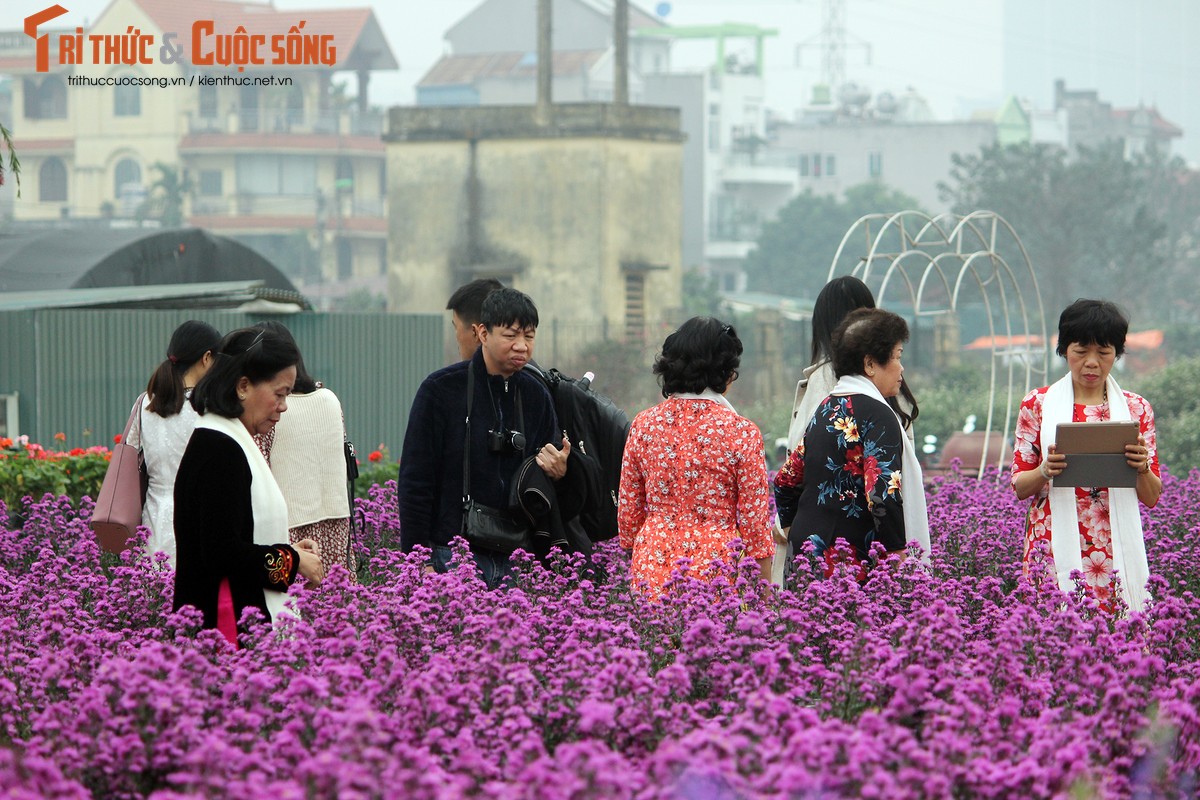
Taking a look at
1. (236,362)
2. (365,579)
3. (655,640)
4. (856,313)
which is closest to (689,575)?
(655,640)

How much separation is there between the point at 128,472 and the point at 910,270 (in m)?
51.9

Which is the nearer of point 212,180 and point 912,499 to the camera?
point 912,499

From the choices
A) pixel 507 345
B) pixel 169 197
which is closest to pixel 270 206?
pixel 169 197

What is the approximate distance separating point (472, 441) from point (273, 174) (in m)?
66.7

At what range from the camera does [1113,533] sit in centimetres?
577

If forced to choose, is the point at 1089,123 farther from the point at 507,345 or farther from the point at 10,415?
the point at 507,345

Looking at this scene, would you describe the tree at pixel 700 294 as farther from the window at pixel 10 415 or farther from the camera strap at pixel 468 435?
the camera strap at pixel 468 435

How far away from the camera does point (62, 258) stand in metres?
22.0

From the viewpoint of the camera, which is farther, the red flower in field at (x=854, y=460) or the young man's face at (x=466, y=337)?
the young man's face at (x=466, y=337)

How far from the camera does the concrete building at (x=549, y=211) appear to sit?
37500 millimetres

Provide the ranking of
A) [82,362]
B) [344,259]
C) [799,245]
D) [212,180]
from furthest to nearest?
[799,245], [344,259], [212,180], [82,362]

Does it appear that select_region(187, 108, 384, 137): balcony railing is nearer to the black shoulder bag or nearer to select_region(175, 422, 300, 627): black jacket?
the black shoulder bag

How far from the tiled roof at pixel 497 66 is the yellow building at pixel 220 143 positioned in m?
9.04

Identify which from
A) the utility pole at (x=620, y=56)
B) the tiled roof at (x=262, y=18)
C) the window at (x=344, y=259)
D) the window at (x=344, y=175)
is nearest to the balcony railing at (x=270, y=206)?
the window at (x=344, y=175)
